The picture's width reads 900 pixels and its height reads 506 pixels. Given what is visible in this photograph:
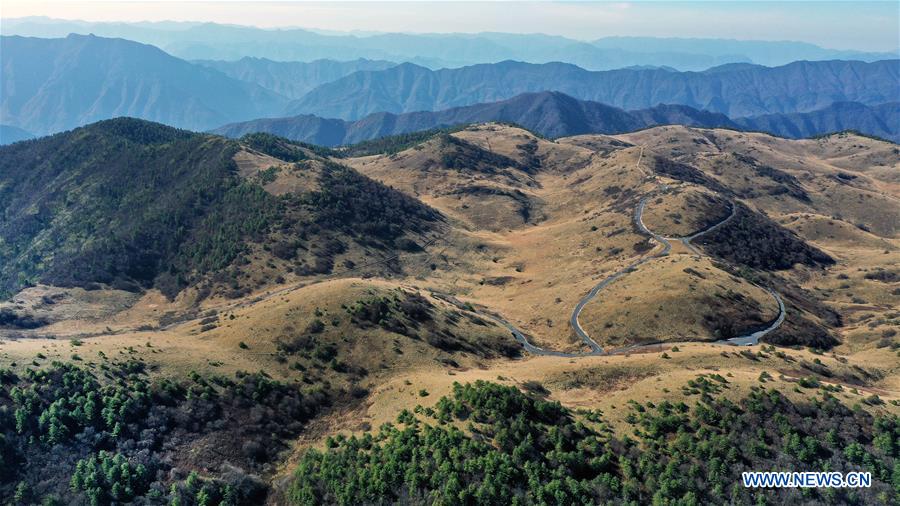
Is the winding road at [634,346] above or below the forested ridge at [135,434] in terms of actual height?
below

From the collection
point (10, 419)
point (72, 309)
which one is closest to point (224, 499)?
point (10, 419)

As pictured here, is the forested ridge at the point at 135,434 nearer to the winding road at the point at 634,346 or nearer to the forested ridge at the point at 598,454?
the forested ridge at the point at 598,454

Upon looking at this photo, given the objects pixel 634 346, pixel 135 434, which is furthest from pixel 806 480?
pixel 135 434

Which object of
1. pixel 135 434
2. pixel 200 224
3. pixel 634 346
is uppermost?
pixel 135 434

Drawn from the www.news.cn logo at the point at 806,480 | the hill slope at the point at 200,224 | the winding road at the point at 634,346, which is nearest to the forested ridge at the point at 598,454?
the www.news.cn logo at the point at 806,480

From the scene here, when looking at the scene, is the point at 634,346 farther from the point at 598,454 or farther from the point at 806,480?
the point at 806,480

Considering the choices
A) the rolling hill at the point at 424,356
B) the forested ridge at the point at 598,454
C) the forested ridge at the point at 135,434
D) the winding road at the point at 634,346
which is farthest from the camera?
the winding road at the point at 634,346

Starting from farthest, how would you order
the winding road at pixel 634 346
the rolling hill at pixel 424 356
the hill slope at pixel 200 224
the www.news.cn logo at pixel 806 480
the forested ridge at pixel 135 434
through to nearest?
the hill slope at pixel 200 224 → the winding road at pixel 634 346 → the rolling hill at pixel 424 356 → the forested ridge at pixel 135 434 → the www.news.cn logo at pixel 806 480

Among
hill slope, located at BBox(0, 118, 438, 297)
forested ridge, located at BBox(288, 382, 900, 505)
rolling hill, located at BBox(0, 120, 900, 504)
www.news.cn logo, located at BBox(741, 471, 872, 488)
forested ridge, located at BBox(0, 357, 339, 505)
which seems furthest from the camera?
hill slope, located at BBox(0, 118, 438, 297)

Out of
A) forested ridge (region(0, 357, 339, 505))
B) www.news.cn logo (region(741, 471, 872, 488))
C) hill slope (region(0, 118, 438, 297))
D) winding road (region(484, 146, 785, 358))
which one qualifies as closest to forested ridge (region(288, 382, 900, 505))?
www.news.cn logo (region(741, 471, 872, 488))

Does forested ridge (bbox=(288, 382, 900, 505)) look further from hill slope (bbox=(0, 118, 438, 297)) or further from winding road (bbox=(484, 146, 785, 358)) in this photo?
hill slope (bbox=(0, 118, 438, 297))
